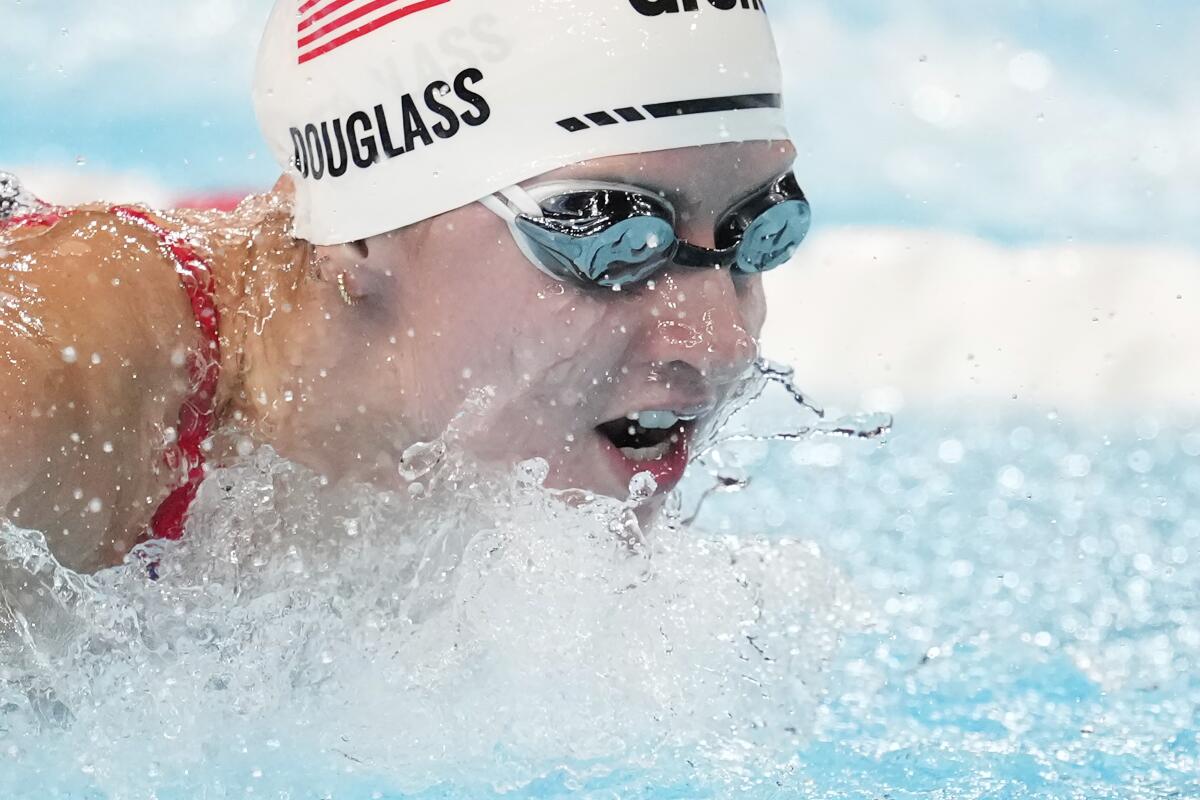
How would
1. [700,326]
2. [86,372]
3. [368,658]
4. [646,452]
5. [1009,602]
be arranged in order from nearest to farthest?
→ [86,372]
[700,326]
[646,452]
[368,658]
[1009,602]

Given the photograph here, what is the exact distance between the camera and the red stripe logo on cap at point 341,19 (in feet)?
6.16

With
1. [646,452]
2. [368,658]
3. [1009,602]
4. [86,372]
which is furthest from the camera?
[1009,602]

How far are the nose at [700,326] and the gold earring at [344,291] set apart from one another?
1.26 ft

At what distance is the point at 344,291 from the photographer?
6.33 feet

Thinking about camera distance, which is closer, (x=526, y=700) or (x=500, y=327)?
(x=500, y=327)

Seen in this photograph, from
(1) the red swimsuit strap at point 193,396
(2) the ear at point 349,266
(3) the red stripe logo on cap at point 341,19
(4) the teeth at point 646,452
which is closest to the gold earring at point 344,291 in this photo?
(2) the ear at point 349,266

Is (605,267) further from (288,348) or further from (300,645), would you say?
(300,645)

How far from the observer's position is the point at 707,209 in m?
1.82

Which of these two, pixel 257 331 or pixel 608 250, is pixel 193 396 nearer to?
pixel 257 331

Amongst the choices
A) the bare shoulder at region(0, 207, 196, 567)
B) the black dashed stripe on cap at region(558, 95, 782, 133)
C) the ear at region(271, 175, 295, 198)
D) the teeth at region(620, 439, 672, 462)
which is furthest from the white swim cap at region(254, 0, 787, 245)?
the teeth at region(620, 439, 672, 462)

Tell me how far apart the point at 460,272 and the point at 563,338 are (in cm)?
16

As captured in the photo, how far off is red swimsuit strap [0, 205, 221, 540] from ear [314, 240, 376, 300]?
142mm

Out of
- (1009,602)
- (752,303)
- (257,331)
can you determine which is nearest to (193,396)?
(257,331)

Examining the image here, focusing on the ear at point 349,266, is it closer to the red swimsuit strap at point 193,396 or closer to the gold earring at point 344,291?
the gold earring at point 344,291
